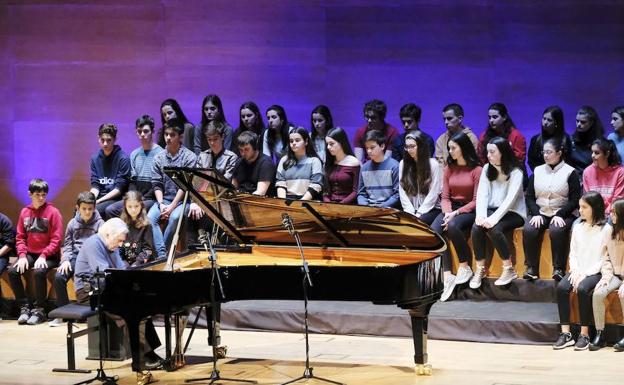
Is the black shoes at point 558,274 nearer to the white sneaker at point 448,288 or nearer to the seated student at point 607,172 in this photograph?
the seated student at point 607,172

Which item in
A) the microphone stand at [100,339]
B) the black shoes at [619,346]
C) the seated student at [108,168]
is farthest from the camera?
the seated student at [108,168]

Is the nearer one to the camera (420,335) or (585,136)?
(420,335)

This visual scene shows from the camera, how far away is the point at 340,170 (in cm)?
931

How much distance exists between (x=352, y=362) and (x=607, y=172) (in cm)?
270

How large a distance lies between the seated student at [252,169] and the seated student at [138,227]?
1202mm

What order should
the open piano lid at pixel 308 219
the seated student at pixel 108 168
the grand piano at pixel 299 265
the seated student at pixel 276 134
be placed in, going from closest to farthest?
the grand piano at pixel 299 265 → the open piano lid at pixel 308 219 → the seated student at pixel 276 134 → the seated student at pixel 108 168

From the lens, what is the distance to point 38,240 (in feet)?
31.7

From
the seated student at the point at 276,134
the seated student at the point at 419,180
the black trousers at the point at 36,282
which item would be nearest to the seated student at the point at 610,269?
the seated student at the point at 419,180

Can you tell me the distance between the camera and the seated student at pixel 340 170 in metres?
9.27

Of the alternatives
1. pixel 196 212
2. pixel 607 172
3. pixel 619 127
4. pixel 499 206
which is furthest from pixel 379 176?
pixel 619 127

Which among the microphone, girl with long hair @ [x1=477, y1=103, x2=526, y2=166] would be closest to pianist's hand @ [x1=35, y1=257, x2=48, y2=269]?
the microphone

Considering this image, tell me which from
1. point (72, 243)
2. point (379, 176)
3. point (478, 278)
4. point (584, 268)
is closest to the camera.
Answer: point (584, 268)

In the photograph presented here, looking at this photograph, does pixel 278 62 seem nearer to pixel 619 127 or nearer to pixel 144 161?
pixel 144 161

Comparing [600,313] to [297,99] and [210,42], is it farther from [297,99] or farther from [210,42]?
[210,42]
